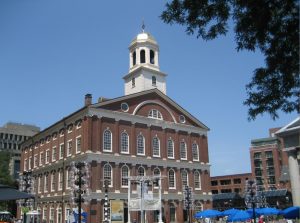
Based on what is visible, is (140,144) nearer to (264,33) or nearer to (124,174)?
(124,174)

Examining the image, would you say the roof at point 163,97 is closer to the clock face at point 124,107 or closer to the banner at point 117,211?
the clock face at point 124,107

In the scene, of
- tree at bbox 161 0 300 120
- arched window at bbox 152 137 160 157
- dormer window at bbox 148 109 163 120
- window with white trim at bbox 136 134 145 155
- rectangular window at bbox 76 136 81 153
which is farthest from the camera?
dormer window at bbox 148 109 163 120

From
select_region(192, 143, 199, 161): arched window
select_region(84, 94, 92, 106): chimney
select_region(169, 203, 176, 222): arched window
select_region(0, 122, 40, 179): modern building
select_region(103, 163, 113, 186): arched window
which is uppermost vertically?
select_region(0, 122, 40, 179): modern building

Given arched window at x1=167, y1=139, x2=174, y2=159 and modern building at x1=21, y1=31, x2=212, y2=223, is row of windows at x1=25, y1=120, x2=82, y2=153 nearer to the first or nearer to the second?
modern building at x1=21, y1=31, x2=212, y2=223

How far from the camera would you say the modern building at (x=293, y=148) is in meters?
16.7

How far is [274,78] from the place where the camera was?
416 inches

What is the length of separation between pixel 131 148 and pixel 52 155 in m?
13.1

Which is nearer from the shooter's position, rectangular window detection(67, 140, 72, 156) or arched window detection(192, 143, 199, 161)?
rectangular window detection(67, 140, 72, 156)

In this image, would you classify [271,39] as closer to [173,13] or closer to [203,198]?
[173,13]

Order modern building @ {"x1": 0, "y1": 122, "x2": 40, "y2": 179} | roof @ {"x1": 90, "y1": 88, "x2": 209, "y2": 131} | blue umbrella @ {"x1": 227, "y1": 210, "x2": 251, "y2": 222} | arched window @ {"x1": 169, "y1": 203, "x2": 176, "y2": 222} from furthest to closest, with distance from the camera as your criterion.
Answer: modern building @ {"x1": 0, "y1": 122, "x2": 40, "y2": 179} → arched window @ {"x1": 169, "y1": 203, "x2": 176, "y2": 222} → roof @ {"x1": 90, "y1": 88, "x2": 209, "y2": 131} → blue umbrella @ {"x1": 227, "y1": 210, "x2": 251, "y2": 222}

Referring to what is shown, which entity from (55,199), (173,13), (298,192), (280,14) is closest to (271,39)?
(280,14)

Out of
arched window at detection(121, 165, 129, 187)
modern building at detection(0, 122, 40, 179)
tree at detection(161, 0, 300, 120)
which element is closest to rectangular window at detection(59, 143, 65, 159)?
arched window at detection(121, 165, 129, 187)

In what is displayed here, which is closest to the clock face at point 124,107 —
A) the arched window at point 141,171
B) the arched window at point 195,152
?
the arched window at point 141,171

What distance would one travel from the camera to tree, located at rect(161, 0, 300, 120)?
30.6 ft
